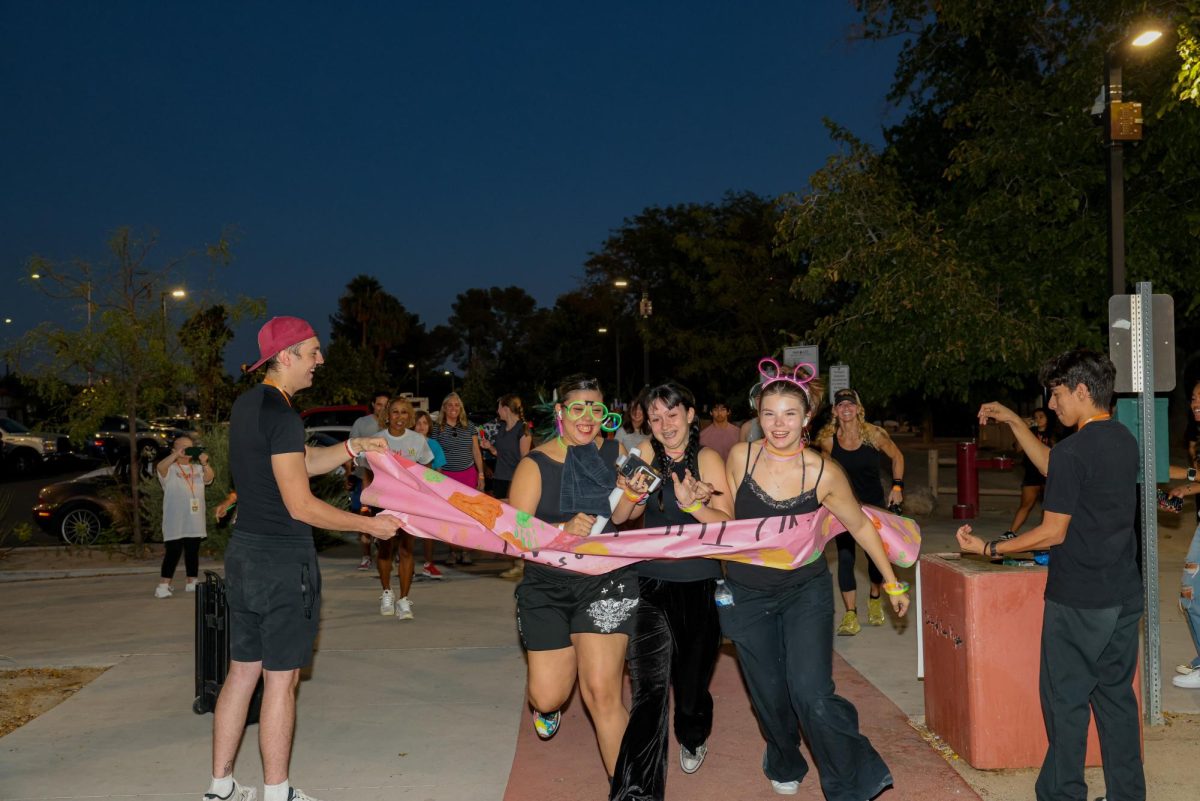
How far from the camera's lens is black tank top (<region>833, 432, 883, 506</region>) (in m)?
8.05

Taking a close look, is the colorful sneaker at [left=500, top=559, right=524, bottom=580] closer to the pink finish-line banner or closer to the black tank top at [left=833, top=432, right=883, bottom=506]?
the black tank top at [left=833, top=432, right=883, bottom=506]

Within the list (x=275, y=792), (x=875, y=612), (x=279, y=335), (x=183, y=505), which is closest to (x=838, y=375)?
(x=875, y=612)

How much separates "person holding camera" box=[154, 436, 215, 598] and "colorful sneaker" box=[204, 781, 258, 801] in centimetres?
547

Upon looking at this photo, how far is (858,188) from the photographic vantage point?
15078 mm

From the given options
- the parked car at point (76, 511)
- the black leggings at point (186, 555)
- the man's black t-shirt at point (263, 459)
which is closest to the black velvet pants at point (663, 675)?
the man's black t-shirt at point (263, 459)

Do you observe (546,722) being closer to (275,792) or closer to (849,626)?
(275,792)

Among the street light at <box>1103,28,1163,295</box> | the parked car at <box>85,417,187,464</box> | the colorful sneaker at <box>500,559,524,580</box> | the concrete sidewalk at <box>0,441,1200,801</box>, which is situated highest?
the street light at <box>1103,28,1163,295</box>

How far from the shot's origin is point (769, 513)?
4781 mm

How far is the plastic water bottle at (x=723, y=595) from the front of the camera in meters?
4.84

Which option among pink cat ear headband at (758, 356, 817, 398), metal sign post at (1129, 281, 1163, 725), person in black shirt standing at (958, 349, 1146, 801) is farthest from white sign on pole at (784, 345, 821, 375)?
person in black shirt standing at (958, 349, 1146, 801)

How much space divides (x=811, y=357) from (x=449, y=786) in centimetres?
1112

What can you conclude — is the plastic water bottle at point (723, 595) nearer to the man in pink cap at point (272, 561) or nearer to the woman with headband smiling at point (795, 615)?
the woman with headband smiling at point (795, 615)

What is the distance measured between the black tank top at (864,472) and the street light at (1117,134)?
2080 mm

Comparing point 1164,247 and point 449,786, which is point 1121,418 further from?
point 1164,247
